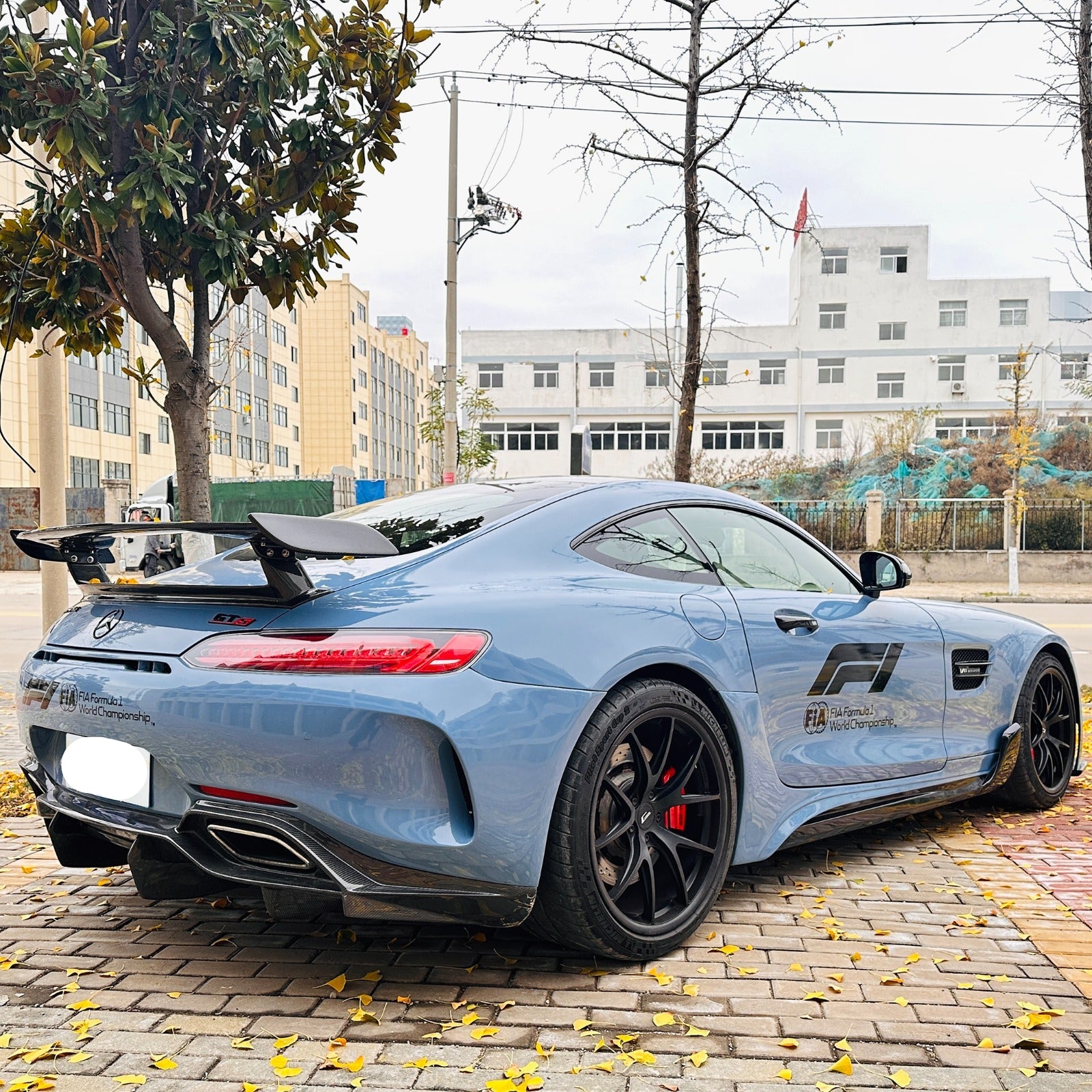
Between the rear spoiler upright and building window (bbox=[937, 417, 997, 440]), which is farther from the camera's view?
building window (bbox=[937, 417, 997, 440])

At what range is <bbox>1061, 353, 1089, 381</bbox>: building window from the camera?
5028cm

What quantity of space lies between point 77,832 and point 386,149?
3383mm

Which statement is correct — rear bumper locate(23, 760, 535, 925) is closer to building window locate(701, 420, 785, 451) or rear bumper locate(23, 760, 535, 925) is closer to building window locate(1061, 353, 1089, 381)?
building window locate(701, 420, 785, 451)

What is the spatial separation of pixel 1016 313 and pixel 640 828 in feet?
179

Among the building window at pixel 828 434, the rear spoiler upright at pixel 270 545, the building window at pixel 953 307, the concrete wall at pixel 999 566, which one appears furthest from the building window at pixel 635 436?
the rear spoiler upright at pixel 270 545

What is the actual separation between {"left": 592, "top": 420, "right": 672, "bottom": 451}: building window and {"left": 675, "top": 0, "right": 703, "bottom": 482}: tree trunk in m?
45.7

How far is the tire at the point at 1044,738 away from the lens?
16.1 ft

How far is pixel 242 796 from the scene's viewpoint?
272cm

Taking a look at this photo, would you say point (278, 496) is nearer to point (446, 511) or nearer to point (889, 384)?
point (446, 511)

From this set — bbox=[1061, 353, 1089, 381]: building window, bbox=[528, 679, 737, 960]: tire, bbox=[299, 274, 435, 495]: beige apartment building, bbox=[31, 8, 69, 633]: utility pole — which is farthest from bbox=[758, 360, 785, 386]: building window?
bbox=[528, 679, 737, 960]: tire

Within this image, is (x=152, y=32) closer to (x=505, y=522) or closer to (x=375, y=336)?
(x=505, y=522)

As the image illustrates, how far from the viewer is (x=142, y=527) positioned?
10.0 feet

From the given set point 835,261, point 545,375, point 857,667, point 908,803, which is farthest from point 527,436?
point 857,667

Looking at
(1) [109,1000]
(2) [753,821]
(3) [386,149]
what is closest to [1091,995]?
(2) [753,821]
